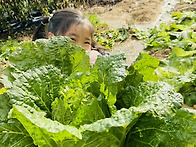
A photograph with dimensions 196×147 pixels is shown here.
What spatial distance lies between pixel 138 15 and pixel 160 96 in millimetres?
4938

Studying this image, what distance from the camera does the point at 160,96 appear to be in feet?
4.33

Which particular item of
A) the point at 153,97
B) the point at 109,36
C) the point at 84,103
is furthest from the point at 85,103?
the point at 109,36

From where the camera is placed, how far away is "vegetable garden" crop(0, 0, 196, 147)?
3.83 ft

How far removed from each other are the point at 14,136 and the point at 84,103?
392mm

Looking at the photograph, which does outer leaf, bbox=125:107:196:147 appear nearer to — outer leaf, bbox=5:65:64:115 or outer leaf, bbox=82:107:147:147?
outer leaf, bbox=82:107:147:147

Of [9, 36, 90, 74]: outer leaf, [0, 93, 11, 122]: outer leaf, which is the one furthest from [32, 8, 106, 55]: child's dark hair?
[0, 93, 11, 122]: outer leaf

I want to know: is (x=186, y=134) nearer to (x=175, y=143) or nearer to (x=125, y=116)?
(x=175, y=143)

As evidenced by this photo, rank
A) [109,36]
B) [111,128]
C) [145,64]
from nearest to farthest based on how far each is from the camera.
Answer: [111,128] → [145,64] → [109,36]

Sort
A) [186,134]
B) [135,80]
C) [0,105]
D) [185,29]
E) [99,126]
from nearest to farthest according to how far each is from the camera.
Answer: [99,126] → [186,134] → [0,105] → [135,80] → [185,29]

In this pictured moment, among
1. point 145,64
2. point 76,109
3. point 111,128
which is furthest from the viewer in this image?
point 145,64

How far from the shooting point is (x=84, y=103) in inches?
55.4

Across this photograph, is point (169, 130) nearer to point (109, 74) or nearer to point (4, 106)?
point (109, 74)

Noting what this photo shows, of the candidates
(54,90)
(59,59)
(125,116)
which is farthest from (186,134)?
(59,59)

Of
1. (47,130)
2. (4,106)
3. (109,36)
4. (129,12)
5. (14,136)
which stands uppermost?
(47,130)
